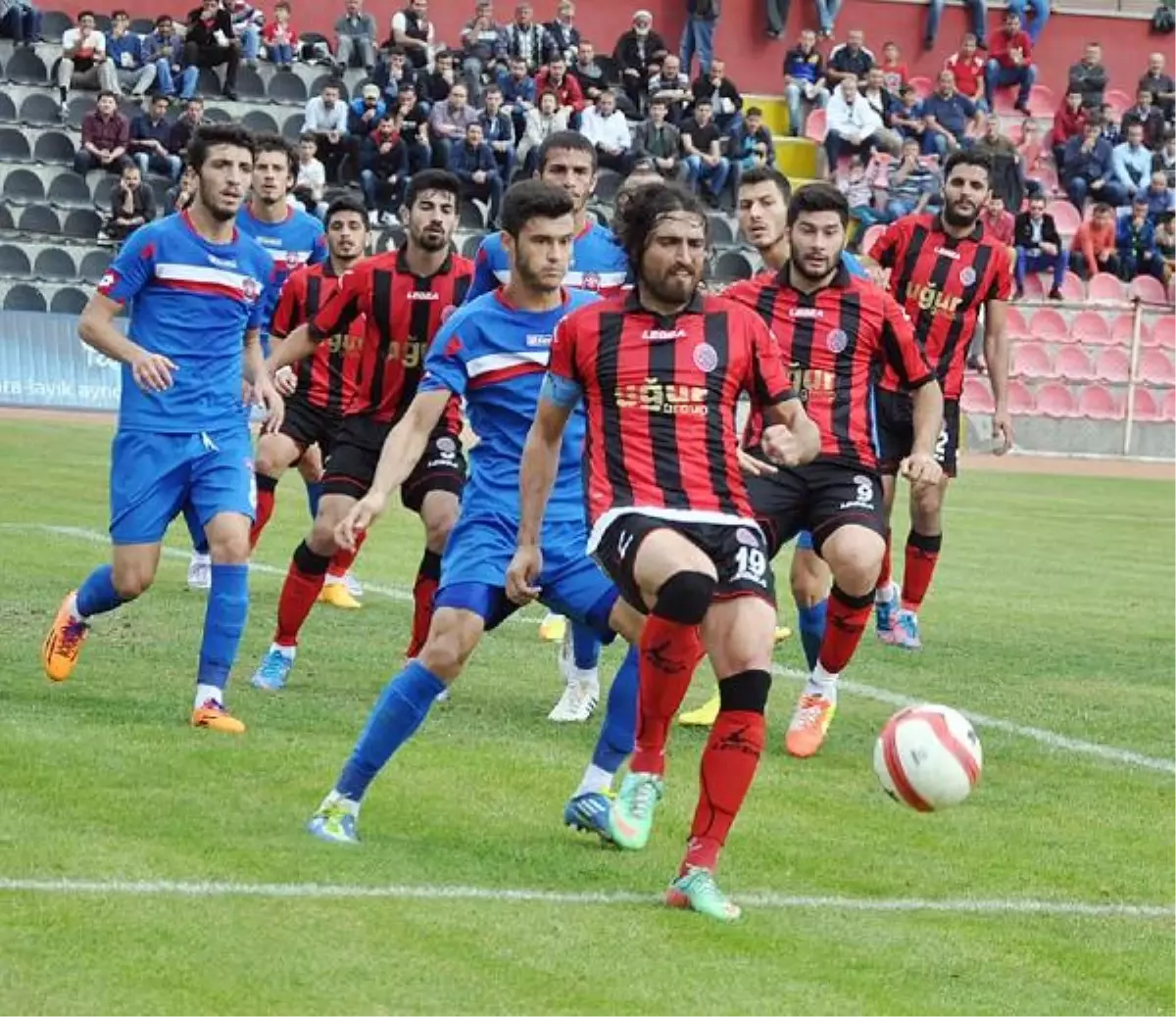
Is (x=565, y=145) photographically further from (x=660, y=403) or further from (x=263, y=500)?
(x=263, y=500)

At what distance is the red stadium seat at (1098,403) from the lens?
1277 inches

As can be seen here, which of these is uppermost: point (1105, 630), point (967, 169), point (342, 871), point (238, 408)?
point (967, 169)

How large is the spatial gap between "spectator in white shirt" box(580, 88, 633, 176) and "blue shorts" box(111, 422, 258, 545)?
23.4m

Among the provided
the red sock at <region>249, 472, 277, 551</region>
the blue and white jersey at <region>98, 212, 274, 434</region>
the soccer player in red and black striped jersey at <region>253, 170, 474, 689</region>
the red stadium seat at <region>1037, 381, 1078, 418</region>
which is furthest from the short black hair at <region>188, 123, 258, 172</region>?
the red stadium seat at <region>1037, 381, 1078, 418</region>

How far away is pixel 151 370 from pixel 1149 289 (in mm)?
27347

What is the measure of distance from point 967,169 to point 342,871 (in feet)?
22.1

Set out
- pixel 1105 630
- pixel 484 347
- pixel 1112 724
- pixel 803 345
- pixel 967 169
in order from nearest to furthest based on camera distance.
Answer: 1. pixel 484 347
2. pixel 803 345
3. pixel 1112 724
4. pixel 967 169
5. pixel 1105 630

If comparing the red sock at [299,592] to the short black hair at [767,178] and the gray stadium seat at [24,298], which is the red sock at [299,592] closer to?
the short black hair at [767,178]

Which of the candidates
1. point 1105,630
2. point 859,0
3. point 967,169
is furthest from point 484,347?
point 859,0

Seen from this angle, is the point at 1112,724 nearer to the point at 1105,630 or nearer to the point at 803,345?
the point at 803,345

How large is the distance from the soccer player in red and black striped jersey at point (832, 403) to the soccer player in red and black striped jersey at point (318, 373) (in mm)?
3249

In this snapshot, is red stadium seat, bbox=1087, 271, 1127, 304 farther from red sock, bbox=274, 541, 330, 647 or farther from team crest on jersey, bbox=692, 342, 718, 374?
team crest on jersey, bbox=692, 342, 718, 374

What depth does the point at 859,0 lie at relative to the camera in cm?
3956

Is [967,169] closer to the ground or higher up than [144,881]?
higher up
